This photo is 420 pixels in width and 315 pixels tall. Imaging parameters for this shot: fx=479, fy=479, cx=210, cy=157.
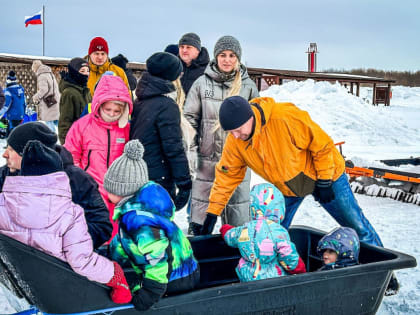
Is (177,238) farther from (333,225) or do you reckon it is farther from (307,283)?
(333,225)

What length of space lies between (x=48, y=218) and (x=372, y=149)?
31.0 feet

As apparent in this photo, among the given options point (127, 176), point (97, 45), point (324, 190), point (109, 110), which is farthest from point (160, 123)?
point (97, 45)

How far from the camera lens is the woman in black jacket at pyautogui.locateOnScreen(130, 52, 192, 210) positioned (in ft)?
10.3

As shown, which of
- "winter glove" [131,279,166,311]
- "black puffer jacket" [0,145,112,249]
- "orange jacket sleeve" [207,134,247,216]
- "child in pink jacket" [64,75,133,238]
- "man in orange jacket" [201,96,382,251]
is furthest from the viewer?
"orange jacket sleeve" [207,134,247,216]

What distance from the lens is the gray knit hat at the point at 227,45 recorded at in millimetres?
3766

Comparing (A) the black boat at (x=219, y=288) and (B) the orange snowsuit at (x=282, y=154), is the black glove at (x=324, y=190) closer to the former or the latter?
(B) the orange snowsuit at (x=282, y=154)

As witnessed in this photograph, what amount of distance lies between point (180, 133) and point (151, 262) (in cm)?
129

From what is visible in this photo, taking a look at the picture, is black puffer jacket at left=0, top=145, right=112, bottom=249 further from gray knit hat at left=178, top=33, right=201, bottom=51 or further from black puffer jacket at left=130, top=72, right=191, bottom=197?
gray knit hat at left=178, top=33, right=201, bottom=51

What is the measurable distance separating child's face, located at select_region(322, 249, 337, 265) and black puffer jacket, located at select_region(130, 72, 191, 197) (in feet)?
3.35

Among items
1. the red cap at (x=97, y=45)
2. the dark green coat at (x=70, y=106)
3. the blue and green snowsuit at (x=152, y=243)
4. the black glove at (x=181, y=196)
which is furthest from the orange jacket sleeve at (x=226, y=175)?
the red cap at (x=97, y=45)

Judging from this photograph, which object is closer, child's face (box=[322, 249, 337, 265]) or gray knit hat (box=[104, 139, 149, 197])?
gray knit hat (box=[104, 139, 149, 197])

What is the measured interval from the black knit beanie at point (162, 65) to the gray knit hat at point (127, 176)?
3.21ft

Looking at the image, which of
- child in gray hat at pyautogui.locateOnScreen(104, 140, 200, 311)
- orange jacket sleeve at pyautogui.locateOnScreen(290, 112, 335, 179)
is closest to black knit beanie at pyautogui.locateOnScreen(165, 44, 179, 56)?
orange jacket sleeve at pyautogui.locateOnScreen(290, 112, 335, 179)

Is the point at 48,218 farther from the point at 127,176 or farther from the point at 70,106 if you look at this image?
the point at 70,106
